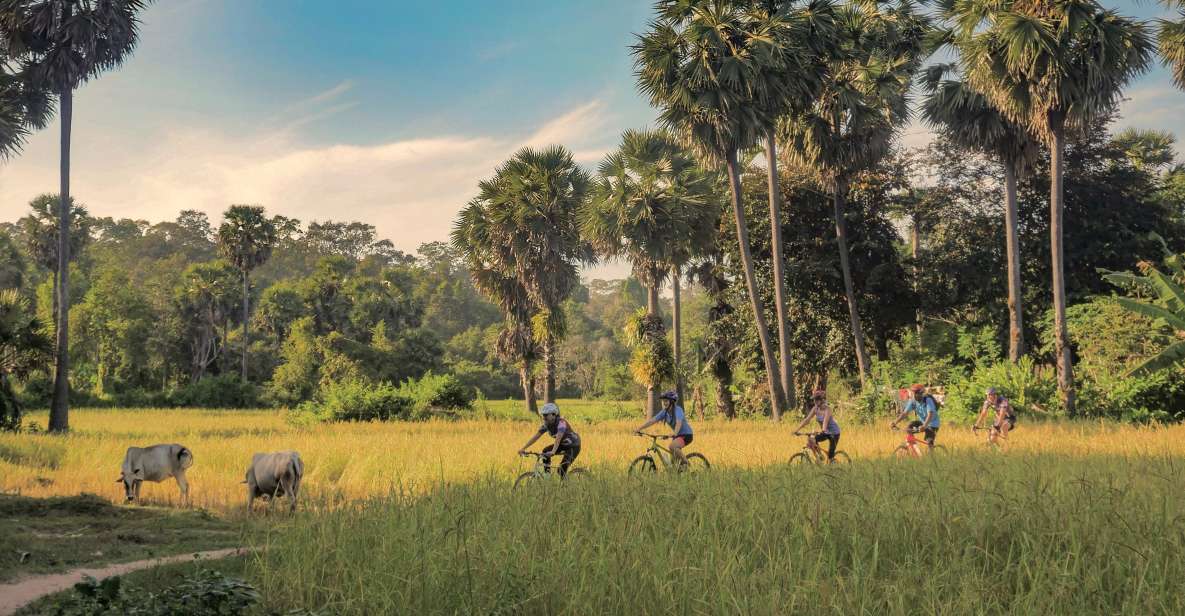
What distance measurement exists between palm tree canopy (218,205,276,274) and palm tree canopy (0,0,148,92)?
27.6 metres

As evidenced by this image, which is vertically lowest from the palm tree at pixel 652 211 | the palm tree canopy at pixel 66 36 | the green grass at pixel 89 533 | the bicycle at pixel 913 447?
the green grass at pixel 89 533

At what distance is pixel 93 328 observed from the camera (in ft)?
191

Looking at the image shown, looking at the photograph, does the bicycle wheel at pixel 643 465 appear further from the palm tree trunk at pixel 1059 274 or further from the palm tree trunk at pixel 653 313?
the palm tree trunk at pixel 653 313

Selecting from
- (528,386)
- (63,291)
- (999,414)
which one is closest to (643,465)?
(999,414)

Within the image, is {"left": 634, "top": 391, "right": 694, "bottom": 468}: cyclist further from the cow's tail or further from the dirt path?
the cow's tail

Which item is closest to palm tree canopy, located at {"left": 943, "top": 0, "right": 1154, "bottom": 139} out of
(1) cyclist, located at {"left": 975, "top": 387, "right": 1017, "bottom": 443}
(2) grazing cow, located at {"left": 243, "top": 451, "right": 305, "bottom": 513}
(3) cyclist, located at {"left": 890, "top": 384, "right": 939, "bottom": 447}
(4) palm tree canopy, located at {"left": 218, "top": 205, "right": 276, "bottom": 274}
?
(1) cyclist, located at {"left": 975, "top": 387, "right": 1017, "bottom": 443}

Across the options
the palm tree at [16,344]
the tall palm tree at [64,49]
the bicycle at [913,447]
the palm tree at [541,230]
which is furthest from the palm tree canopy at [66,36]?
the bicycle at [913,447]

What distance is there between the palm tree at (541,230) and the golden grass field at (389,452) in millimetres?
12195

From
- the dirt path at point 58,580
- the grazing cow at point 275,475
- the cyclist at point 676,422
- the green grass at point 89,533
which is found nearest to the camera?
the dirt path at point 58,580

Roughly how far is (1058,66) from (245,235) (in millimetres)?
50260

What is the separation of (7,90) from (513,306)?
74.5 feet

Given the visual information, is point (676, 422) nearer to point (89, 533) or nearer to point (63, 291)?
point (89, 533)

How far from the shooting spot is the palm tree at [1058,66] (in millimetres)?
24438

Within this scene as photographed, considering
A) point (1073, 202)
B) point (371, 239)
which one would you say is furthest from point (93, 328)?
point (1073, 202)
